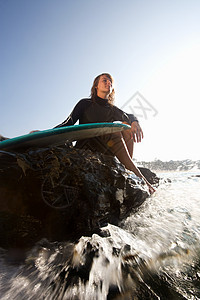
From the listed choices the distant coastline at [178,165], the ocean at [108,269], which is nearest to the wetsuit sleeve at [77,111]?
the ocean at [108,269]

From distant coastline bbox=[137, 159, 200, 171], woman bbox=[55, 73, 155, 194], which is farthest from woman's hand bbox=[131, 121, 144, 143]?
distant coastline bbox=[137, 159, 200, 171]

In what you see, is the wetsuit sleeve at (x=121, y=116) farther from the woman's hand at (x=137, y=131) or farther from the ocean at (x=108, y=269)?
the ocean at (x=108, y=269)

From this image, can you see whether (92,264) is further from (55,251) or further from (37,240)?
(37,240)

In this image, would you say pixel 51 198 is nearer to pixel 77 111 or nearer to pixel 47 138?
pixel 47 138

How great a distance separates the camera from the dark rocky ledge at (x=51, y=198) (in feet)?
3.78

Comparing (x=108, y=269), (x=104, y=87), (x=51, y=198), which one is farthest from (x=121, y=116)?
(x=108, y=269)

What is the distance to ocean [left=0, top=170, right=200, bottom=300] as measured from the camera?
2.51 feet

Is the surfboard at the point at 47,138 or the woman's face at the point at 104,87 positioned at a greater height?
the woman's face at the point at 104,87

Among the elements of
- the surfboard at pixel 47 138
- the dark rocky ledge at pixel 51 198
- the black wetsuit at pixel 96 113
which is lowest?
the dark rocky ledge at pixel 51 198

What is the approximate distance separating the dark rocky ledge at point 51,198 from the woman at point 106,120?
0.84 m

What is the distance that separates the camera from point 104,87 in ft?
10.00

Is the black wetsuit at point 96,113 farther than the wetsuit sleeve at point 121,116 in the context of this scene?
No

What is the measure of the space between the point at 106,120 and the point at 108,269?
7.65 feet

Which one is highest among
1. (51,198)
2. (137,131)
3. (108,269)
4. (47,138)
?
(137,131)
